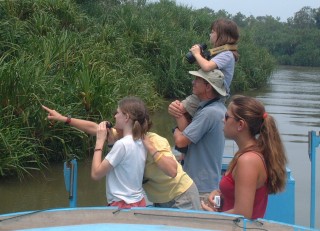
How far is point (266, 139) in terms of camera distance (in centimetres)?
297

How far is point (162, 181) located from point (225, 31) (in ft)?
3.69

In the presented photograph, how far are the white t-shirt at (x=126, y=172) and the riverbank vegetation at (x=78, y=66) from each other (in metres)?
4.09

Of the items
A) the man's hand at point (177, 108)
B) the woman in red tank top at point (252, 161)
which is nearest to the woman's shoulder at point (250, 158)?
the woman in red tank top at point (252, 161)

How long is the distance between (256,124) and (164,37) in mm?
15044

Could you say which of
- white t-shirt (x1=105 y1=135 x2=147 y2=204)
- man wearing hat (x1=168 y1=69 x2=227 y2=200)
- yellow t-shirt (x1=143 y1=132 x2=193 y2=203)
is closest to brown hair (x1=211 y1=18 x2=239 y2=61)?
man wearing hat (x1=168 y1=69 x2=227 y2=200)

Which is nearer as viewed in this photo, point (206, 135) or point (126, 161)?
point (126, 161)

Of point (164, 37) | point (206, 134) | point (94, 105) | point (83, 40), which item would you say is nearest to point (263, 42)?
point (164, 37)

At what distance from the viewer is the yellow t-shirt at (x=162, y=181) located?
11.5 feet

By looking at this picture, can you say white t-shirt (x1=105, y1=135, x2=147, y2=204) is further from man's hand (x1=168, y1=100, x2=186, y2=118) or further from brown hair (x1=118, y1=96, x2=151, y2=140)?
man's hand (x1=168, y1=100, x2=186, y2=118)

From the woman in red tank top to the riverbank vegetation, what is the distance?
4.68 metres

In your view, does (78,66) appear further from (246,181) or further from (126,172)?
(246,181)

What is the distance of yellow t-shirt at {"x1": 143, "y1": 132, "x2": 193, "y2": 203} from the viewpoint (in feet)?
11.5

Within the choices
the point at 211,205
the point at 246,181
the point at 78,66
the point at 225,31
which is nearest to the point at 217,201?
the point at 211,205

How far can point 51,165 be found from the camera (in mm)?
8453
